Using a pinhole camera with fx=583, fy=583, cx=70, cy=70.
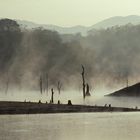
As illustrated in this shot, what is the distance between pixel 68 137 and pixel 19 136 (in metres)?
5.57

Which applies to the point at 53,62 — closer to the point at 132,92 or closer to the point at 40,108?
the point at 132,92

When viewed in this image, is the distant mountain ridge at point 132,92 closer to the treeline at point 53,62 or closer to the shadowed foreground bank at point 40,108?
the shadowed foreground bank at point 40,108

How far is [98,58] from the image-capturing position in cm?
19862

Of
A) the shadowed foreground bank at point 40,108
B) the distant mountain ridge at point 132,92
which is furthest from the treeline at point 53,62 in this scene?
the shadowed foreground bank at point 40,108

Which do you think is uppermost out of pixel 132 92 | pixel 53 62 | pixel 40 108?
pixel 53 62

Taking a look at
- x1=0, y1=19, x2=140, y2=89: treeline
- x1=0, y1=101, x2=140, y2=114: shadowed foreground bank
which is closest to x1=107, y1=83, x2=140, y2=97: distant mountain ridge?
x1=0, y1=101, x2=140, y2=114: shadowed foreground bank

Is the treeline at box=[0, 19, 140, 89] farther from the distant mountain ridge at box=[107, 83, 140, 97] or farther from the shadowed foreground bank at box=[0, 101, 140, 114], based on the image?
the shadowed foreground bank at box=[0, 101, 140, 114]

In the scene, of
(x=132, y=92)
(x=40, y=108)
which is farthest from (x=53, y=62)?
(x=40, y=108)

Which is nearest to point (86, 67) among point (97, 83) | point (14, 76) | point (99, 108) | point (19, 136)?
point (97, 83)

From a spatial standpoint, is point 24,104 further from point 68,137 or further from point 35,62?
point 35,62

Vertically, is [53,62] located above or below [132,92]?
above

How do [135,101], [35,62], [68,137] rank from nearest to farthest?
[68,137] < [135,101] < [35,62]

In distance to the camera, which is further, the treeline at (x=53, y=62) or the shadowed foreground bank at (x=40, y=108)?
the treeline at (x=53, y=62)

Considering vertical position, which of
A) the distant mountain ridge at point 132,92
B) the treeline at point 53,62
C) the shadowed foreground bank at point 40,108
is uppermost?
the treeline at point 53,62
